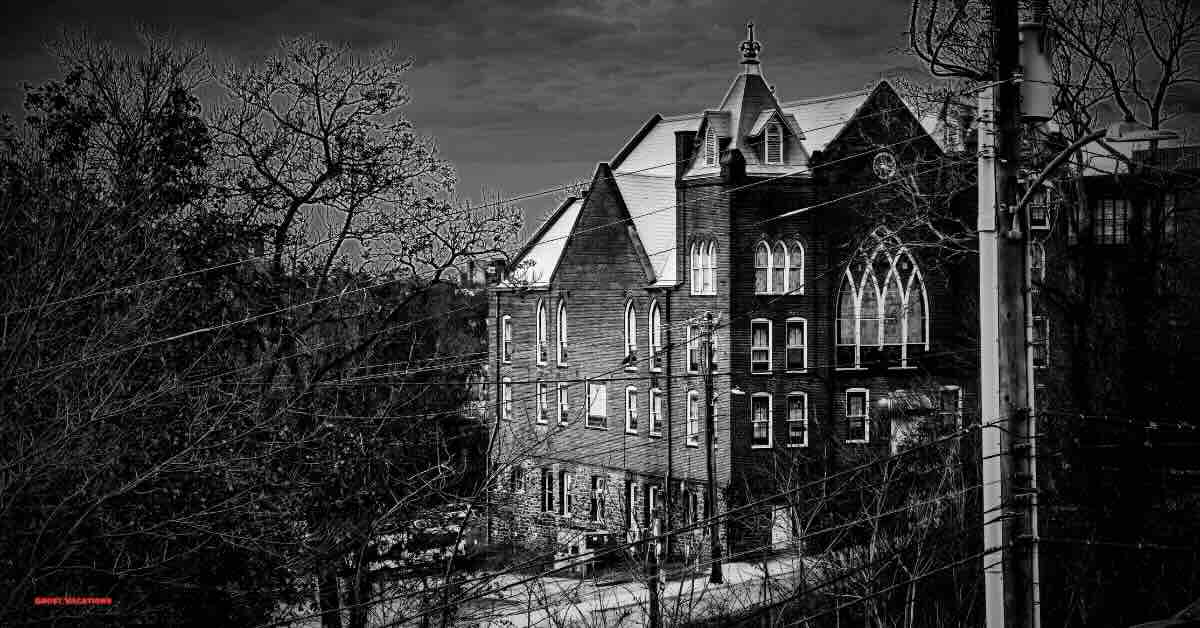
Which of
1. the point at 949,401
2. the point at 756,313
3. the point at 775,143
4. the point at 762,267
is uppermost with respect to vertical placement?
the point at 775,143

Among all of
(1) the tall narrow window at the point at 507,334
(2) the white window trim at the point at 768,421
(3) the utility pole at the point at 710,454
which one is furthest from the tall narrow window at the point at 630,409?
(1) the tall narrow window at the point at 507,334

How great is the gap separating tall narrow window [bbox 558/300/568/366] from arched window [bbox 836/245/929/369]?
1121 centimetres

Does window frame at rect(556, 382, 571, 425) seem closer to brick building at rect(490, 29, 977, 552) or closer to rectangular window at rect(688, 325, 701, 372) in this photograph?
brick building at rect(490, 29, 977, 552)

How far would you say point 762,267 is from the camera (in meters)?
41.2

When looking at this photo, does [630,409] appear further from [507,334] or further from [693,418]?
[507,334]

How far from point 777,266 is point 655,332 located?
5.22 m

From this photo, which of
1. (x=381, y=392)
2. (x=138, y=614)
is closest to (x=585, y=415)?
(x=381, y=392)

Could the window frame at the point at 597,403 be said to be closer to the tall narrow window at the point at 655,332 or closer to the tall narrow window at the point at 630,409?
the tall narrow window at the point at 630,409

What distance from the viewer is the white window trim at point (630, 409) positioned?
146 ft

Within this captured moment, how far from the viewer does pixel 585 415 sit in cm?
4703

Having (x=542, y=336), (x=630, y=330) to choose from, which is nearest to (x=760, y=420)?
(x=630, y=330)

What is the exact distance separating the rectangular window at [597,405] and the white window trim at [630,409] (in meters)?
1.40

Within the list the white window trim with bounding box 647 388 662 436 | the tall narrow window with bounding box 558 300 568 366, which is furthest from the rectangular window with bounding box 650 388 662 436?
the tall narrow window with bounding box 558 300 568 366

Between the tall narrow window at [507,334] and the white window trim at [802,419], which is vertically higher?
the tall narrow window at [507,334]
